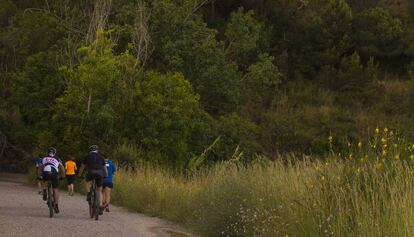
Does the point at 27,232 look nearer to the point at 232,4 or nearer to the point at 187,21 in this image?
the point at 187,21

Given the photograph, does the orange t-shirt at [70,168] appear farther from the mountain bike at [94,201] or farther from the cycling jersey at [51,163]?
the mountain bike at [94,201]

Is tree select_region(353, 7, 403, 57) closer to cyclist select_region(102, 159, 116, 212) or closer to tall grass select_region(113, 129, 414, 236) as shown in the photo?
cyclist select_region(102, 159, 116, 212)

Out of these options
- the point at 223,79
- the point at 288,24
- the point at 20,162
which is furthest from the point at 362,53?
the point at 20,162

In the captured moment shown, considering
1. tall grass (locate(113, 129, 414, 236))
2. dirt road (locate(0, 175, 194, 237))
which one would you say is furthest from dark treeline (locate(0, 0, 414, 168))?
tall grass (locate(113, 129, 414, 236))

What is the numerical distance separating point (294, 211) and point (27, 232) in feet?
20.2

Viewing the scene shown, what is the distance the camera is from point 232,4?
2985 inches

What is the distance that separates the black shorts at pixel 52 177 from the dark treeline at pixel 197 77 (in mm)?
4638

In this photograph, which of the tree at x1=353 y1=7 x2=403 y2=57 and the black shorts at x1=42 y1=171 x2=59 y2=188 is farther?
the tree at x1=353 y1=7 x2=403 y2=57

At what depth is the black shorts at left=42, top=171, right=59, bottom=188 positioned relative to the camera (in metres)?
18.7

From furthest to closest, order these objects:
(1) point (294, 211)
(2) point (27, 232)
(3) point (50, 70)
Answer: (3) point (50, 70), (2) point (27, 232), (1) point (294, 211)

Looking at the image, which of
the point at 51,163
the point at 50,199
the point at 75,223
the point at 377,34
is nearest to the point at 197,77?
the point at 377,34

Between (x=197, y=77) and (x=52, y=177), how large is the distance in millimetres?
33991

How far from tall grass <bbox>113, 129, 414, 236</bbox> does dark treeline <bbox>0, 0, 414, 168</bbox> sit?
17.0 ft

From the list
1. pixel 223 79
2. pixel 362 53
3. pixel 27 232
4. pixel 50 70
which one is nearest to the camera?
pixel 27 232
